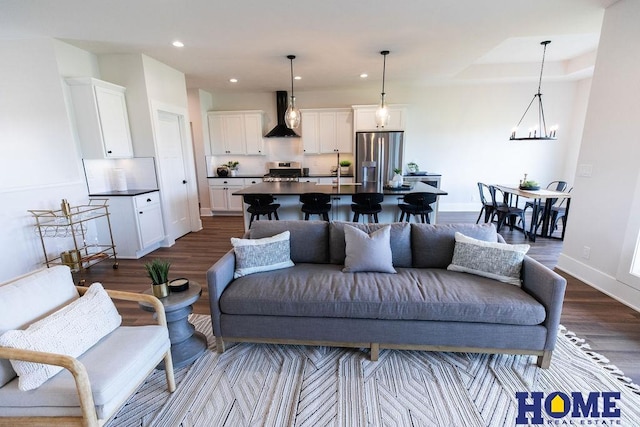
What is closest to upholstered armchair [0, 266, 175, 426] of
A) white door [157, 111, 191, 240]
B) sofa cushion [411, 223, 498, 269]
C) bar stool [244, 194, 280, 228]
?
sofa cushion [411, 223, 498, 269]

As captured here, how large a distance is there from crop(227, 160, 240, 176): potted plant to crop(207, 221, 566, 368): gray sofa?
493 centimetres

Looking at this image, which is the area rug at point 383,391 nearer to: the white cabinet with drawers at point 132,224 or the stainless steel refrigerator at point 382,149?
the white cabinet with drawers at point 132,224

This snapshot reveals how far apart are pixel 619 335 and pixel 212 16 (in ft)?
15.1

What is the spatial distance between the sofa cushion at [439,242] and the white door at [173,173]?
3913 mm

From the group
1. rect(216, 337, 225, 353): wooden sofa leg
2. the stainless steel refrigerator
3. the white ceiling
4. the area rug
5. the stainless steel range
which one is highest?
the white ceiling

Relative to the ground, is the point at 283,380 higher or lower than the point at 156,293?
lower

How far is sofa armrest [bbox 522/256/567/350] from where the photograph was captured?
1775 millimetres

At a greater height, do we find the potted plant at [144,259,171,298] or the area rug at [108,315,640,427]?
the potted plant at [144,259,171,298]

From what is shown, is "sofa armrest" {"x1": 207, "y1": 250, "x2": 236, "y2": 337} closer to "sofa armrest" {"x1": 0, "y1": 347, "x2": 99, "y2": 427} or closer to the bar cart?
"sofa armrest" {"x1": 0, "y1": 347, "x2": 99, "y2": 427}

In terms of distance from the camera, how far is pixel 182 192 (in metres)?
5.01

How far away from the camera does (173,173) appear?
4.74 m

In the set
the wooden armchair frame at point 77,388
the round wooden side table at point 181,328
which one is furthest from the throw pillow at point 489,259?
the wooden armchair frame at point 77,388

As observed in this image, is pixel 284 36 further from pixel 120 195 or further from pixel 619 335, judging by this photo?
pixel 619 335

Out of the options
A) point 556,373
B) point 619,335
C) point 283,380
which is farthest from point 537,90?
point 283,380
